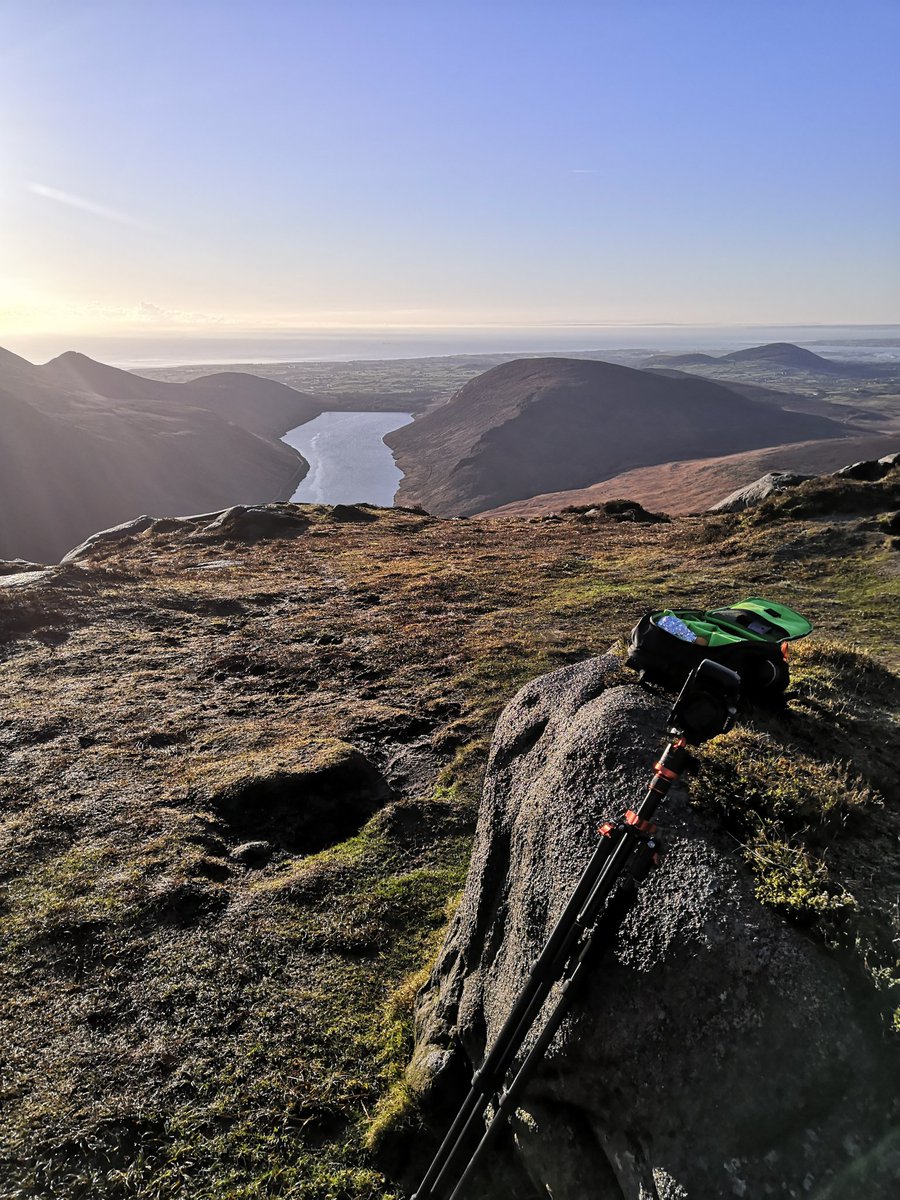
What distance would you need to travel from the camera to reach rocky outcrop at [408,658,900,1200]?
3447 millimetres

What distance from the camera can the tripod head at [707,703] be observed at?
4.04 metres

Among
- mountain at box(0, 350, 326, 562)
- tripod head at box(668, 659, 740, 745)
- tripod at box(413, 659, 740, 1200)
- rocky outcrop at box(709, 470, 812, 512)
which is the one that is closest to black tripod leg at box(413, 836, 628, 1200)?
tripod at box(413, 659, 740, 1200)

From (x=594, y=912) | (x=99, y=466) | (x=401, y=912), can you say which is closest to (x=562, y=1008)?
(x=594, y=912)

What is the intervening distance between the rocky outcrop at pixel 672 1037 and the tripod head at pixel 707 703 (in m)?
1.12

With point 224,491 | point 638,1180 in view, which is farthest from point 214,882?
point 224,491

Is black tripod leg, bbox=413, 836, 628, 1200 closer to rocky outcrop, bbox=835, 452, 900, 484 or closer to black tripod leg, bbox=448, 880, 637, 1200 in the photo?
black tripod leg, bbox=448, 880, 637, 1200

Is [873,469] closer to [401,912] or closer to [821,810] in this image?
[401,912]

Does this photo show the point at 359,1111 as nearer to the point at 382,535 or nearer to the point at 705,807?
the point at 705,807

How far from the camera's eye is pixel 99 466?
457ft

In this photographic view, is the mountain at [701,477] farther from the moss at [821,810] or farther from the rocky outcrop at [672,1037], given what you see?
the rocky outcrop at [672,1037]

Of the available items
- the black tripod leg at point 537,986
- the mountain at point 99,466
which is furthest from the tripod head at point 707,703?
the mountain at point 99,466

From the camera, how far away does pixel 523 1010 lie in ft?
13.9

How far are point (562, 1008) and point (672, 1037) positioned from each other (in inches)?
26.4

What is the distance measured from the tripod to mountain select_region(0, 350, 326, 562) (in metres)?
127
